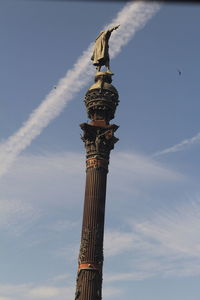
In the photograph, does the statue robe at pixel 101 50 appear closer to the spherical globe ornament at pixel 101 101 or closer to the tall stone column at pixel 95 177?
the tall stone column at pixel 95 177

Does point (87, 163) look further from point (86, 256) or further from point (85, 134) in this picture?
point (86, 256)

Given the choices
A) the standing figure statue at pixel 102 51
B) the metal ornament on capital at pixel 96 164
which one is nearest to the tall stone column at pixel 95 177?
the metal ornament on capital at pixel 96 164

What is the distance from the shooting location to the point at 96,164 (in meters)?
36.1

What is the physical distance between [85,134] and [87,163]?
284 centimetres

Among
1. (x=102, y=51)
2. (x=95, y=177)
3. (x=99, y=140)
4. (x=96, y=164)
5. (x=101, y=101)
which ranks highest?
(x=102, y=51)

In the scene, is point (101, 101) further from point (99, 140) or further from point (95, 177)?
point (95, 177)

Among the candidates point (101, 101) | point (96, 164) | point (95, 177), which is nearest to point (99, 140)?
point (96, 164)

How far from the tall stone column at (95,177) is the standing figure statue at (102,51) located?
2158 mm

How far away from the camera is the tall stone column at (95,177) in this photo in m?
31.7

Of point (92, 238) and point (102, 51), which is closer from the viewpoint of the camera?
point (92, 238)

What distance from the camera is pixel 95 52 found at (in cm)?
4309

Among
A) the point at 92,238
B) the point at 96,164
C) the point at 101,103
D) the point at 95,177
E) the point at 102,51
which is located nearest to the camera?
the point at 92,238

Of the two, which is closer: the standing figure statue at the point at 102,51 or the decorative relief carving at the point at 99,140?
the decorative relief carving at the point at 99,140

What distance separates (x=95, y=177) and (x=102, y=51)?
48.5 ft
